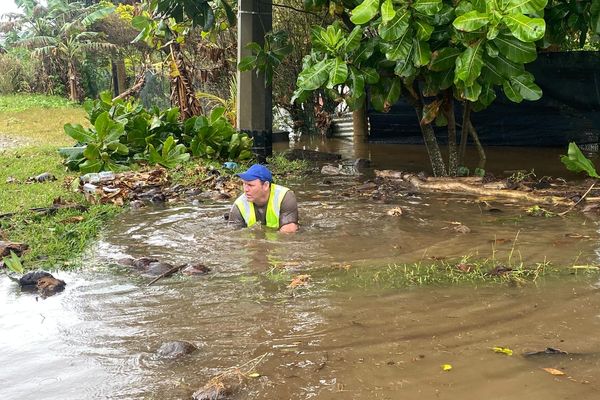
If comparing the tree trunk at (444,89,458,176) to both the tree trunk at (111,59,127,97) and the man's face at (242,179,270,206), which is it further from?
the tree trunk at (111,59,127,97)

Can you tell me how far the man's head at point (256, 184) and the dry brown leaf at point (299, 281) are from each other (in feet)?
5.85

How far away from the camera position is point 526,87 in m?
6.78

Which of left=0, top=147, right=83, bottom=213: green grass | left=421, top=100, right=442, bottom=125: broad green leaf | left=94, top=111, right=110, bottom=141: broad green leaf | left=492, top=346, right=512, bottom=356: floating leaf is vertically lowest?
left=492, top=346, right=512, bottom=356: floating leaf

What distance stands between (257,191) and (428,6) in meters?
2.34

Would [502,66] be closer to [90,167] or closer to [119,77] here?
[90,167]

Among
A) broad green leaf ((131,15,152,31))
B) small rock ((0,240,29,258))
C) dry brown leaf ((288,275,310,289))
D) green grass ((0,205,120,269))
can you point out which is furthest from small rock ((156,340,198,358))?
broad green leaf ((131,15,152,31))

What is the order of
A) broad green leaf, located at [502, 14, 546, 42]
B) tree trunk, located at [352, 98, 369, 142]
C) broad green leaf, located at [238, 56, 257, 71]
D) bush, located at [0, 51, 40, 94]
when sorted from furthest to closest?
bush, located at [0, 51, 40, 94] < tree trunk, located at [352, 98, 369, 142] < broad green leaf, located at [238, 56, 257, 71] < broad green leaf, located at [502, 14, 546, 42]

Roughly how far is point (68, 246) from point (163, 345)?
97.8 inches

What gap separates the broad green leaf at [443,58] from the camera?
265 inches

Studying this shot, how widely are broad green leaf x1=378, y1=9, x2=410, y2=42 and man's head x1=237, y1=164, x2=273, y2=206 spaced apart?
1740mm

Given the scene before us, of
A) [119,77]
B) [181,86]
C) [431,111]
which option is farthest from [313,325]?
[119,77]

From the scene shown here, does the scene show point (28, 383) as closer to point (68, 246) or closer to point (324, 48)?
point (68, 246)

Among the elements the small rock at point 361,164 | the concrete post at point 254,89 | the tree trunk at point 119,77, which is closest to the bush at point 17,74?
the tree trunk at point 119,77

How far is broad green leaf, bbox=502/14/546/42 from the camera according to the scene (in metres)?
5.50
